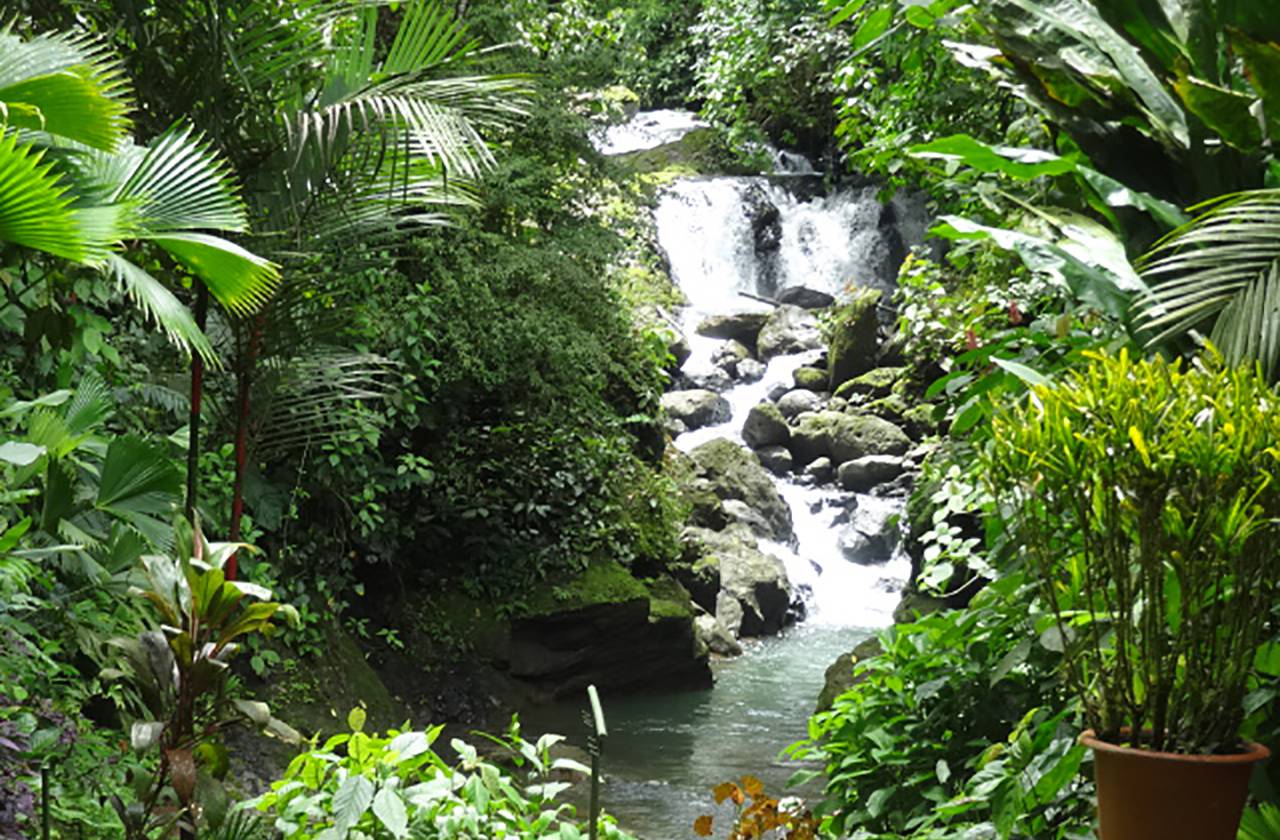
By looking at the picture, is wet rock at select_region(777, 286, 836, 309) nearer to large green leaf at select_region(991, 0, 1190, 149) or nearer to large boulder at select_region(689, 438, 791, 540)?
large boulder at select_region(689, 438, 791, 540)

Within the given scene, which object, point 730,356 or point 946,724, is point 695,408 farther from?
point 946,724

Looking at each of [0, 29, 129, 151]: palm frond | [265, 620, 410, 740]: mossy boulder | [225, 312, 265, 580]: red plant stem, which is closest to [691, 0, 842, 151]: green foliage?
[265, 620, 410, 740]: mossy boulder

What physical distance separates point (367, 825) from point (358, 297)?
5.46 metres

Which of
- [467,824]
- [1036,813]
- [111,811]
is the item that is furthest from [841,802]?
[111,811]

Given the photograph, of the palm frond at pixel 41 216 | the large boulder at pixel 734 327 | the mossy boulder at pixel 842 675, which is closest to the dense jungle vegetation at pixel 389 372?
the palm frond at pixel 41 216

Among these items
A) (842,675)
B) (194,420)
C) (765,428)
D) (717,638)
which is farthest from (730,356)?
(194,420)

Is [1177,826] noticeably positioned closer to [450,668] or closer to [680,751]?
[680,751]

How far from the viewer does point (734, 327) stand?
61.8 feet

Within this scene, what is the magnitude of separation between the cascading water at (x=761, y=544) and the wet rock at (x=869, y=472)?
0.26 m

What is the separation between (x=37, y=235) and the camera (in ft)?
8.50

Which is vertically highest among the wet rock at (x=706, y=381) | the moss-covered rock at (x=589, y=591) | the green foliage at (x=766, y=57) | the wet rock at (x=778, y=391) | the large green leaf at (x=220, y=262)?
the green foliage at (x=766, y=57)

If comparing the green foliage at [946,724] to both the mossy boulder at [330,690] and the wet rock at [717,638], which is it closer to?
the mossy boulder at [330,690]

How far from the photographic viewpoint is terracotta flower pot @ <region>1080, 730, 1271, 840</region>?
2043 millimetres

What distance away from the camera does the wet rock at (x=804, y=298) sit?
19.6 meters
